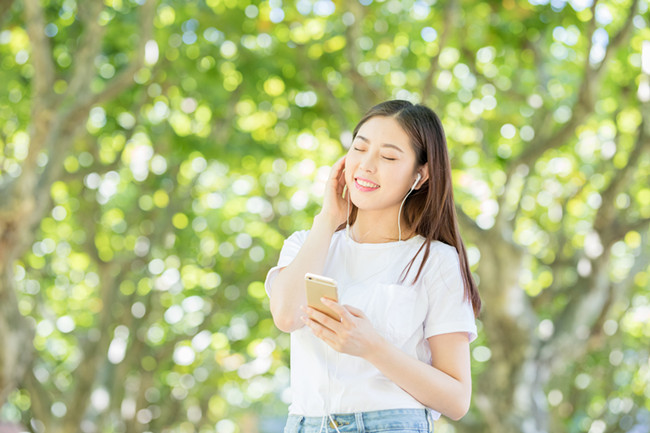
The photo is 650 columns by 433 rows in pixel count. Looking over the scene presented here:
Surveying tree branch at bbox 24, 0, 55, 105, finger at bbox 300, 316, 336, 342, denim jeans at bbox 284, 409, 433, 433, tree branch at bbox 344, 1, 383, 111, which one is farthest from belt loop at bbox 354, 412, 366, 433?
tree branch at bbox 344, 1, 383, 111

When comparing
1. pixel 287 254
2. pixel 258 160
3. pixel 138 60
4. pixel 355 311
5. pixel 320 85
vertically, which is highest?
pixel 138 60

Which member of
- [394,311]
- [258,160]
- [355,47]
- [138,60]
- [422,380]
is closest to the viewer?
[422,380]

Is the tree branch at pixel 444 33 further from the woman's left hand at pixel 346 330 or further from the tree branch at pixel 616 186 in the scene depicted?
the woman's left hand at pixel 346 330

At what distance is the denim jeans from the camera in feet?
7.82

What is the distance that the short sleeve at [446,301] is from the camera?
249cm

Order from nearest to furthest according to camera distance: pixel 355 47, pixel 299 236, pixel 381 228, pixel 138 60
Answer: pixel 381 228 → pixel 299 236 → pixel 138 60 → pixel 355 47

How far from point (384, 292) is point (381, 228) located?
28 centimetres

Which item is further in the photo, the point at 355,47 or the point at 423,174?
the point at 355,47

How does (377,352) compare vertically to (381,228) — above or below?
below

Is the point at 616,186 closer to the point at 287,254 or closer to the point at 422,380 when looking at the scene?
the point at 287,254

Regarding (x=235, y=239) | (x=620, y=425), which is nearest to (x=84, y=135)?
(x=235, y=239)

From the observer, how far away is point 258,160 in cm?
1023

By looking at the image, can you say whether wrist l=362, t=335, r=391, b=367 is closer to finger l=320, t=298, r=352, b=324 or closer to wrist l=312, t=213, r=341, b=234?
finger l=320, t=298, r=352, b=324

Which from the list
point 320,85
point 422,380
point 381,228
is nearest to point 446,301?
point 422,380
